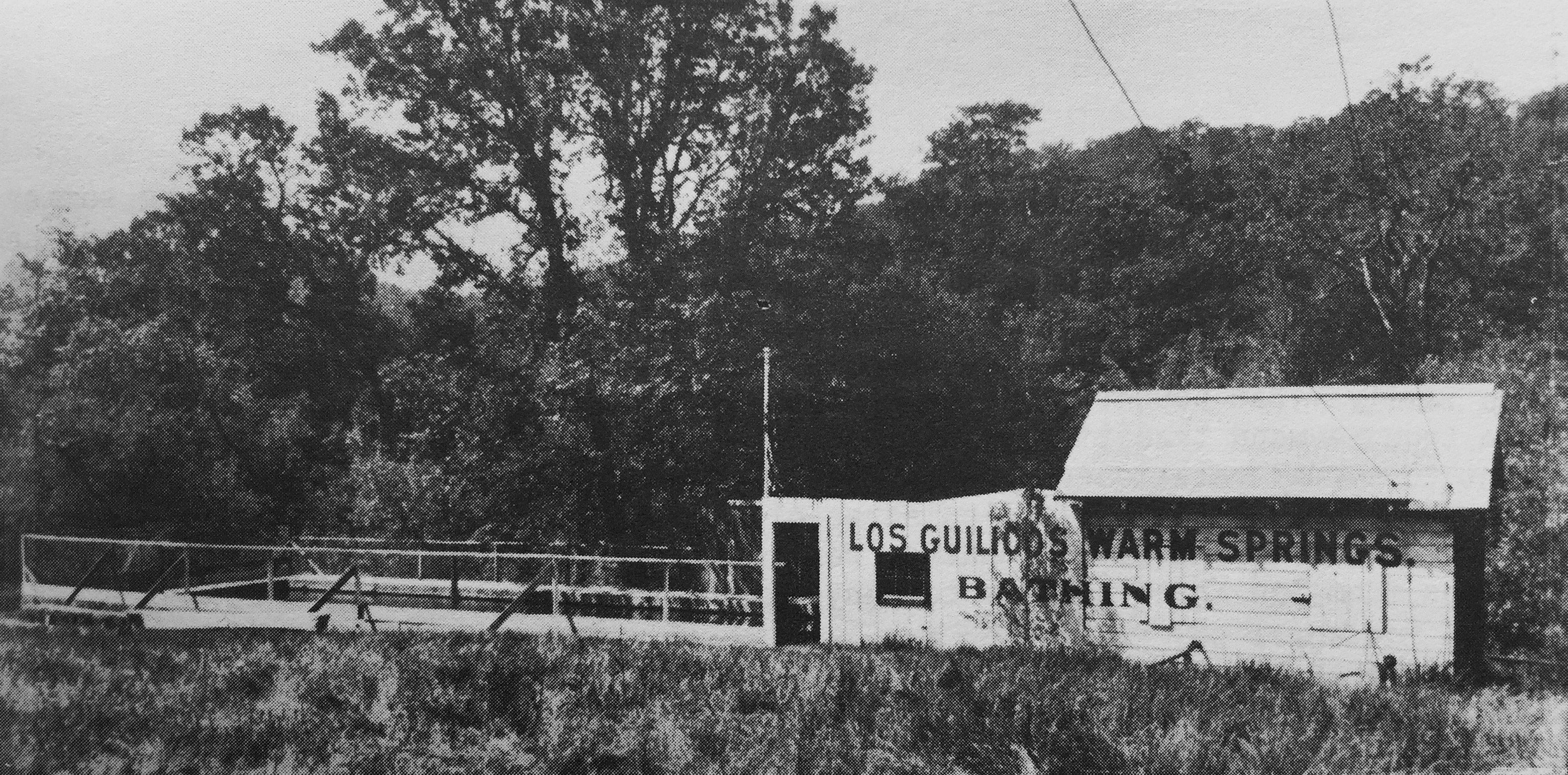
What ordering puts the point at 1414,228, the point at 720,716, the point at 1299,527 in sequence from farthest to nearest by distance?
1. the point at 1414,228
2. the point at 1299,527
3. the point at 720,716

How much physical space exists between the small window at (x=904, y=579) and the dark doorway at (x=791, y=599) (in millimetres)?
936

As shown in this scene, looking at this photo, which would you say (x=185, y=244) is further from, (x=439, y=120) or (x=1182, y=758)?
(x=1182, y=758)

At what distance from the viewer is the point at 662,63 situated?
25.5 metres

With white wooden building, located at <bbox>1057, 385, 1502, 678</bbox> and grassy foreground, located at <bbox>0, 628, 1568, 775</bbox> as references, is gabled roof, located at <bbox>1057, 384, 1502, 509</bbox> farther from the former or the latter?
grassy foreground, located at <bbox>0, 628, 1568, 775</bbox>

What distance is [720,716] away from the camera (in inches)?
421

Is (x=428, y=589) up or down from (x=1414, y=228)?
down

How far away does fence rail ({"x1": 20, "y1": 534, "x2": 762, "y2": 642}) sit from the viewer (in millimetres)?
15891

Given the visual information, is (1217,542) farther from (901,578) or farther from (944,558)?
(901,578)

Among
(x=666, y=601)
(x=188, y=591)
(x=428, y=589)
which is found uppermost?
(x=188, y=591)

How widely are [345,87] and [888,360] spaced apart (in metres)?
13.8

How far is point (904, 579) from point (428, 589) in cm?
892

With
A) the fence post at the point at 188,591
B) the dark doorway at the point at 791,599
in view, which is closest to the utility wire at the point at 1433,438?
the dark doorway at the point at 791,599

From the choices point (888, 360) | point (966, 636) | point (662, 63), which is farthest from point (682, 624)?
point (662, 63)

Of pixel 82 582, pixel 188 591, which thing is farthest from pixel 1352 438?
pixel 82 582
